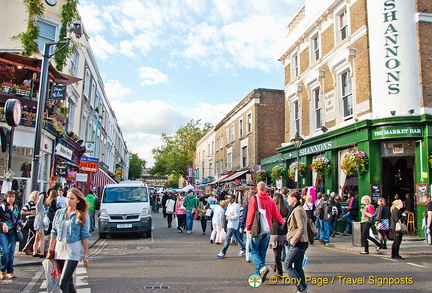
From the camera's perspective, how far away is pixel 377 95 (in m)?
14.6

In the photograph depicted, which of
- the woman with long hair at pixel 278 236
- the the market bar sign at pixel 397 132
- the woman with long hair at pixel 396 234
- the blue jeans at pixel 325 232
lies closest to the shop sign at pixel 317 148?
the the market bar sign at pixel 397 132

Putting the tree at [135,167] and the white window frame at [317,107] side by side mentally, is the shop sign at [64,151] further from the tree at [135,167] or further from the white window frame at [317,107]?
the tree at [135,167]

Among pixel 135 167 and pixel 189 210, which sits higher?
pixel 135 167

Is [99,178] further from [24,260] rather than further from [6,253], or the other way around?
[6,253]

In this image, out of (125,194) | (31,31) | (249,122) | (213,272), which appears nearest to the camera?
(213,272)

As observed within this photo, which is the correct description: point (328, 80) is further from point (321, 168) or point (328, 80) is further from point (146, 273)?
point (146, 273)

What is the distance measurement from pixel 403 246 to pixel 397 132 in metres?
4.38

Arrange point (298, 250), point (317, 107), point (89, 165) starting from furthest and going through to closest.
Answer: point (317, 107), point (89, 165), point (298, 250)

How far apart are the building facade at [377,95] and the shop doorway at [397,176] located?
4 cm

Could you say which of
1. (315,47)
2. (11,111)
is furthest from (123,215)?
(315,47)

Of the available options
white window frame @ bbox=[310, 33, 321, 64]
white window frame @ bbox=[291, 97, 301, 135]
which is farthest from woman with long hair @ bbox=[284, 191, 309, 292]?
white window frame @ bbox=[291, 97, 301, 135]

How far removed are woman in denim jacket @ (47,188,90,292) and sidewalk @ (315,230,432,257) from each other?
902cm

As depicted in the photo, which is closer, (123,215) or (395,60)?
(123,215)

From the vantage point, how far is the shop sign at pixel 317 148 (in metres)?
17.7
